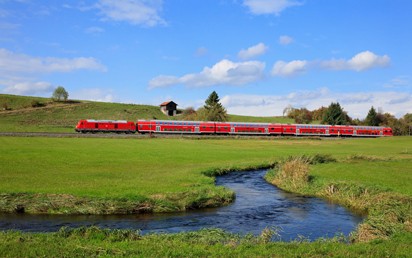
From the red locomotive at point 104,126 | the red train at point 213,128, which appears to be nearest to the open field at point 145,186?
the red train at point 213,128

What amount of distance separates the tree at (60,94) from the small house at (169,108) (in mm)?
38769

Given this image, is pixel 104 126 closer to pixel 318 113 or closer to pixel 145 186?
pixel 145 186

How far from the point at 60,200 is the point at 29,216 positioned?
190cm

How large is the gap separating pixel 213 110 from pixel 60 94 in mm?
64740

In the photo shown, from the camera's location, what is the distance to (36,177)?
96.2 feet

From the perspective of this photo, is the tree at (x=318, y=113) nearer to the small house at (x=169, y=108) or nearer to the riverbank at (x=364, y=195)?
the small house at (x=169, y=108)

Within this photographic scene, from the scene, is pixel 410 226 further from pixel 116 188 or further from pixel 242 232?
pixel 116 188

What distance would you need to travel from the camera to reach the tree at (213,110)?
13075cm

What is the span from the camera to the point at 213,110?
134 metres

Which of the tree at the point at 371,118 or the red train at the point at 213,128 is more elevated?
the tree at the point at 371,118

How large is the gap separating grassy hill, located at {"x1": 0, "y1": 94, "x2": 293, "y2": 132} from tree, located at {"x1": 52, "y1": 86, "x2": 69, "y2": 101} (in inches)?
102

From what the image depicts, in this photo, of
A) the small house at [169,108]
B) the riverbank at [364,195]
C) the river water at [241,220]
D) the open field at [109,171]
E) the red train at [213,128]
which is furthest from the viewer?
the small house at [169,108]

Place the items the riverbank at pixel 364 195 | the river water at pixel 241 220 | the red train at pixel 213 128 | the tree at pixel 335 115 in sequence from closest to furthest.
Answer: the riverbank at pixel 364 195
the river water at pixel 241 220
the red train at pixel 213 128
the tree at pixel 335 115

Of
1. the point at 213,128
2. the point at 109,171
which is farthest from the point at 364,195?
the point at 213,128
